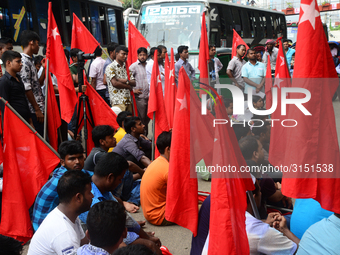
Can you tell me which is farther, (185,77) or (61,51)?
(61,51)

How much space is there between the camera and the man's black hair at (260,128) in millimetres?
5698

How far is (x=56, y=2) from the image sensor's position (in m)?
10.4

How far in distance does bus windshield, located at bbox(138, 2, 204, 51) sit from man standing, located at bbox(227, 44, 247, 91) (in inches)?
97.2

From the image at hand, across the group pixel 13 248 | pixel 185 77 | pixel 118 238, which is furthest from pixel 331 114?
pixel 13 248

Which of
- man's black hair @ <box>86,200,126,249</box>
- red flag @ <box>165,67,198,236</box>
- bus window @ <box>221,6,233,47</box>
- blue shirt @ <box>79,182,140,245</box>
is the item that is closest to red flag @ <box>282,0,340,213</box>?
red flag @ <box>165,67,198,236</box>

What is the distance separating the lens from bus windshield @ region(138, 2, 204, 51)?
11469 mm

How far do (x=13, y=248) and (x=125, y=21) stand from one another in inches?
541

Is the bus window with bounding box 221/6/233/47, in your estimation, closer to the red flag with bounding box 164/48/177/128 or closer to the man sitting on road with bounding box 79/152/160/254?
the red flag with bounding box 164/48/177/128

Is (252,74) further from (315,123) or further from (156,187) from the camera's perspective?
(315,123)

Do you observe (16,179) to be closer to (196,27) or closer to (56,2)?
(56,2)

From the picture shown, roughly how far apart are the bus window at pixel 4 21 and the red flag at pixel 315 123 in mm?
7988

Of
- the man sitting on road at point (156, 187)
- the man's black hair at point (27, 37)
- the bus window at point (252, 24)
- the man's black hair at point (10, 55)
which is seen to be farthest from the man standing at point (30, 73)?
the bus window at point (252, 24)

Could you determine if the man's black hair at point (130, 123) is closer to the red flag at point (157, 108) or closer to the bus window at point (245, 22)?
the red flag at point (157, 108)

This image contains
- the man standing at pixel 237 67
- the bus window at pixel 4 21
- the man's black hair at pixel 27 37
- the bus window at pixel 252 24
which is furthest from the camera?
the bus window at pixel 252 24
